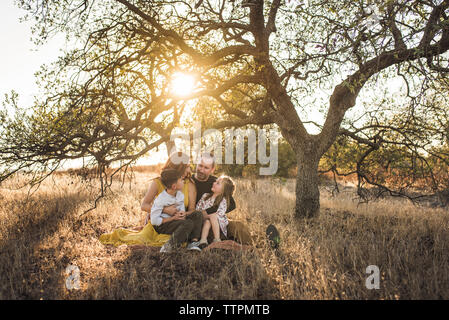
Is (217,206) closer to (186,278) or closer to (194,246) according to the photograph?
(194,246)

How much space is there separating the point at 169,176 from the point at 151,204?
1013mm

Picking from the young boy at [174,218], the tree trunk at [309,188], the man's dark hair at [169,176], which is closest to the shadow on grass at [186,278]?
the young boy at [174,218]

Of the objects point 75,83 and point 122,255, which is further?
point 75,83

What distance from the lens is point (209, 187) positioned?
604 centimetres

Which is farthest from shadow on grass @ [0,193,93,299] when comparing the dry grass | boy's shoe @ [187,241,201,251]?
boy's shoe @ [187,241,201,251]

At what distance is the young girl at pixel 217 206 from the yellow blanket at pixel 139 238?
857mm

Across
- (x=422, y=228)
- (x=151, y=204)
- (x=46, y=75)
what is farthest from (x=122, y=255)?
(x=422, y=228)

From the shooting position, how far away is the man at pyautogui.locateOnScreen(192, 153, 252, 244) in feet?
19.1

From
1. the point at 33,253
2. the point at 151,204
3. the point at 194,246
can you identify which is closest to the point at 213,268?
the point at 194,246

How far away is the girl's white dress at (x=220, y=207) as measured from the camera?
576 cm

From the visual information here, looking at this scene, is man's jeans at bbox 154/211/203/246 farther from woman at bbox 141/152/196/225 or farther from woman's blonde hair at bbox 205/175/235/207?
woman's blonde hair at bbox 205/175/235/207

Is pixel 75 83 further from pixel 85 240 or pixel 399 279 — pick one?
pixel 399 279
